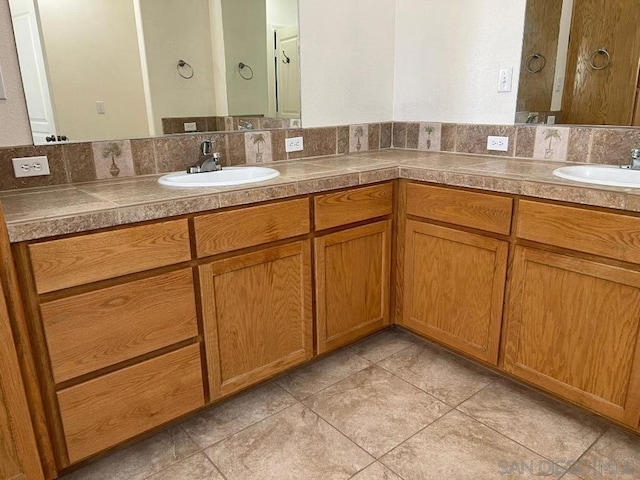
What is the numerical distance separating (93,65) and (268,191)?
846 mm

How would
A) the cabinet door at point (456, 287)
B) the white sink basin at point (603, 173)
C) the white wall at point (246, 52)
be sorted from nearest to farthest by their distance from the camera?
the white sink basin at point (603, 173), the cabinet door at point (456, 287), the white wall at point (246, 52)

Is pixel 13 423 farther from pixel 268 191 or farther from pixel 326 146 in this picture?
pixel 326 146

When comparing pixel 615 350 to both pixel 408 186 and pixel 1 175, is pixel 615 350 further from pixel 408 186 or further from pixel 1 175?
pixel 1 175

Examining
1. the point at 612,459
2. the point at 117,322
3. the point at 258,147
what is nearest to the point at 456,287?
the point at 612,459

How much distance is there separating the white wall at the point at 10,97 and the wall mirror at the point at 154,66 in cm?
2

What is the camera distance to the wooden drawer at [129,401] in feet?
4.83

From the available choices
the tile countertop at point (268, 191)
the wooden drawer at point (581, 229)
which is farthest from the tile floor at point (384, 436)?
the tile countertop at point (268, 191)

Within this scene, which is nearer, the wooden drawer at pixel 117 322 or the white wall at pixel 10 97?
the wooden drawer at pixel 117 322

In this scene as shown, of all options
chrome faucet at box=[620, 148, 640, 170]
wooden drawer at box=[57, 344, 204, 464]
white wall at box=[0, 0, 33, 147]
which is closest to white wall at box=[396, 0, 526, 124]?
chrome faucet at box=[620, 148, 640, 170]

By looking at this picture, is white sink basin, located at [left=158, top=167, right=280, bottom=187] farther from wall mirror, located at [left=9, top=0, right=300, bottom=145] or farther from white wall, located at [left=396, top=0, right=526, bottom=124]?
white wall, located at [left=396, top=0, right=526, bottom=124]

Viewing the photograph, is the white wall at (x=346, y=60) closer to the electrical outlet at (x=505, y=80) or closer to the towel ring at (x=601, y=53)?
the electrical outlet at (x=505, y=80)

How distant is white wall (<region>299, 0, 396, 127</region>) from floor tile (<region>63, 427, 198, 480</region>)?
1630 millimetres

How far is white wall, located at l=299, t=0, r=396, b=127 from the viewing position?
2455 millimetres

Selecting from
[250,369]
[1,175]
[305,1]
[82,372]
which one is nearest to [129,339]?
[82,372]
